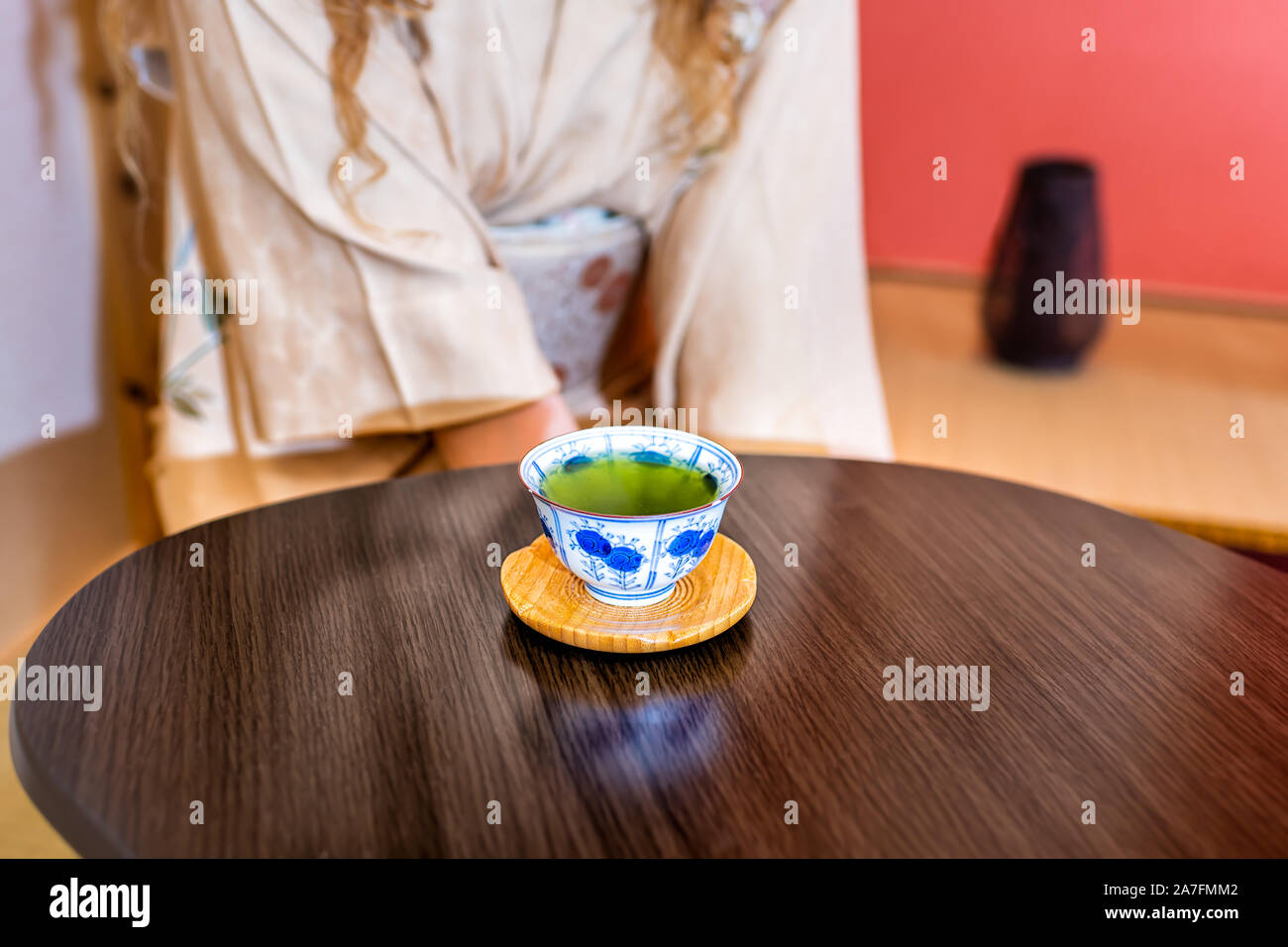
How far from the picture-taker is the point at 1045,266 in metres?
1.60

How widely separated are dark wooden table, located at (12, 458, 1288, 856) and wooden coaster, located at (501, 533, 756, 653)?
0.05 ft

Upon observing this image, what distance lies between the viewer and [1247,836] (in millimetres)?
442

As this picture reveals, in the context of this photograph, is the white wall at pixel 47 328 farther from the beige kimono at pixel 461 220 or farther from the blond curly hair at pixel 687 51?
the beige kimono at pixel 461 220

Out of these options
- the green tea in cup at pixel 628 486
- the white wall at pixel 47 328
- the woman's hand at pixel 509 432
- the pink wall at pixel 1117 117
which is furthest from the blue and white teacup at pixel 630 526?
the pink wall at pixel 1117 117

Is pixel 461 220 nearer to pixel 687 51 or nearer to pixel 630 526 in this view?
pixel 687 51

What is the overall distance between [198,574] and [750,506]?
374 millimetres

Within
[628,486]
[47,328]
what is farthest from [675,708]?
[47,328]

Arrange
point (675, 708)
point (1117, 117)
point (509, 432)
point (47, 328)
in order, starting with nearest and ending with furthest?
point (675, 708), point (509, 432), point (47, 328), point (1117, 117)

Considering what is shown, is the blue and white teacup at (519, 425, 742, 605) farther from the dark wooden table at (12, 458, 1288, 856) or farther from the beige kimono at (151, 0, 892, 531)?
the beige kimono at (151, 0, 892, 531)

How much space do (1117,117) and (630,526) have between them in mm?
1259

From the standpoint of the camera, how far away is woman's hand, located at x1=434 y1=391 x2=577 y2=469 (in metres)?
1.03

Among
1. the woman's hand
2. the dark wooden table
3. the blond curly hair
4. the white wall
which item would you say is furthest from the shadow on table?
the white wall

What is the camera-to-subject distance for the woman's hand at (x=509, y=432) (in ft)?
3.38
